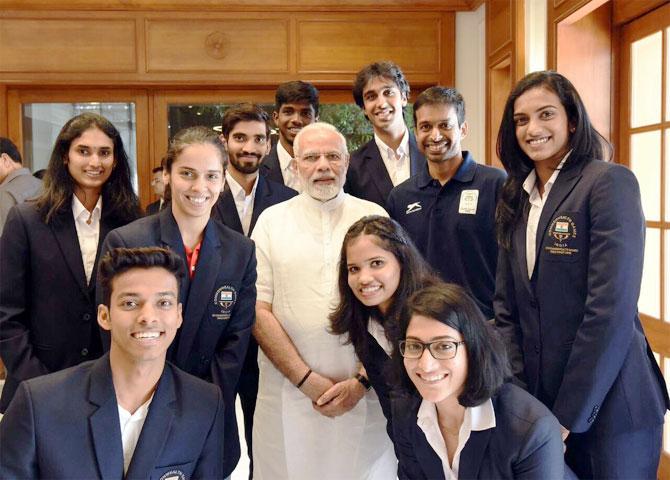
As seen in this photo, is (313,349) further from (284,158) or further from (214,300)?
(284,158)

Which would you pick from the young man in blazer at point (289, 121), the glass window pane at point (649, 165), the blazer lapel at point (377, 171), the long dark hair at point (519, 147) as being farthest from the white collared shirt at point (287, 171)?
the glass window pane at point (649, 165)

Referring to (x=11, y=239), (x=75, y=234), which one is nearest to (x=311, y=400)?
(x=75, y=234)

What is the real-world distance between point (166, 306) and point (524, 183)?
1.09 meters

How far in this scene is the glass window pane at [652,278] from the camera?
2965 mm

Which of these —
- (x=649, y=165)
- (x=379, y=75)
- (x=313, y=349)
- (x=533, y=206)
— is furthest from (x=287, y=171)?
(x=649, y=165)

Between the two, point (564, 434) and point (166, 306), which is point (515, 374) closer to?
point (564, 434)

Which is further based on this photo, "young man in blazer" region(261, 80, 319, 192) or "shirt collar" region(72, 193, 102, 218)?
"young man in blazer" region(261, 80, 319, 192)

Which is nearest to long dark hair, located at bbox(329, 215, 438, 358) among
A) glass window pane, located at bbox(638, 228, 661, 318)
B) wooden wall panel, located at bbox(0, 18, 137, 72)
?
glass window pane, located at bbox(638, 228, 661, 318)

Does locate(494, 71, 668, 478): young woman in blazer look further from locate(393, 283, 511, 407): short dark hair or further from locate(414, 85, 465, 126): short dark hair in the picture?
locate(414, 85, 465, 126): short dark hair

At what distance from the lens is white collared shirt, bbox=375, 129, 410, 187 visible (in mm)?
2973

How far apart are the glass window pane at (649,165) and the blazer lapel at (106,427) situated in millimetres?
2308

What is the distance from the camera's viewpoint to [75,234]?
2.23 m

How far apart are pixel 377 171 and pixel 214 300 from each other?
1129mm

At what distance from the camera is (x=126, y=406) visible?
1707mm
